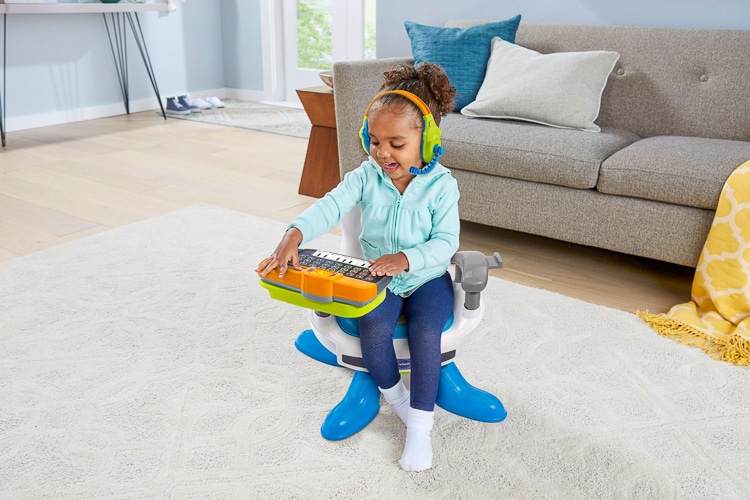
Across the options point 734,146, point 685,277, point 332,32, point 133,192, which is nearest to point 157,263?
point 133,192

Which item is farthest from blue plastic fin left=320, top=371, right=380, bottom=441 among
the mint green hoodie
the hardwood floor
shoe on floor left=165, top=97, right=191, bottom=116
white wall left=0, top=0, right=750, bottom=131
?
shoe on floor left=165, top=97, right=191, bottom=116

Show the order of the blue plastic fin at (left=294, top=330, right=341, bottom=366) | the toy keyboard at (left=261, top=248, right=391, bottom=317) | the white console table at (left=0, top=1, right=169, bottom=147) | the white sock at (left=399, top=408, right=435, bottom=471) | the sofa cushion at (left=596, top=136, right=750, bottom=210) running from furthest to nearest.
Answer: the white console table at (left=0, top=1, right=169, bottom=147)
the sofa cushion at (left=596, top=136, right=750, bottom=210)
the blue plastic fin at (left=294, top=330, right=341, bottom=366)
the white sock at (left=399, top=408, right=435, bottom=471)
the toy keyboard at (left=261, top=248, right=391, bottom=317)

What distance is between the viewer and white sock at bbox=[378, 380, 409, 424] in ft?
4.42

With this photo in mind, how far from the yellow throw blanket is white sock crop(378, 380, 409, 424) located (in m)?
0.83

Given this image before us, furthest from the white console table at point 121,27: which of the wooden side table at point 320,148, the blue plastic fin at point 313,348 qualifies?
the blue plastic fin at point 313,348

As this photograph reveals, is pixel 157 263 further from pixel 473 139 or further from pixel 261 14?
pixel 261 14

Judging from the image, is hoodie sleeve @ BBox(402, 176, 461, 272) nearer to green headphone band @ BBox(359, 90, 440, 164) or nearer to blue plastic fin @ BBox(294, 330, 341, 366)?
green headphone band @ BBox(359, 90, 440, 164)

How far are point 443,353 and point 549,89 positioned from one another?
141 centimetres

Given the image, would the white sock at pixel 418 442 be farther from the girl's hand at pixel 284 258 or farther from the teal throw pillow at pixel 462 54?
the teal throw pillow at pixel 462 54

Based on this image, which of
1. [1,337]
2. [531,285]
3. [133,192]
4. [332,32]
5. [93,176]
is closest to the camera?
[1,337]

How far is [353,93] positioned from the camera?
2.44 metres

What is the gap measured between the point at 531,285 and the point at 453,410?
2.53ft

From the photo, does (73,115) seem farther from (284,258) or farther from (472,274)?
(472,274)

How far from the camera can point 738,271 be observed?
179 centimetres
